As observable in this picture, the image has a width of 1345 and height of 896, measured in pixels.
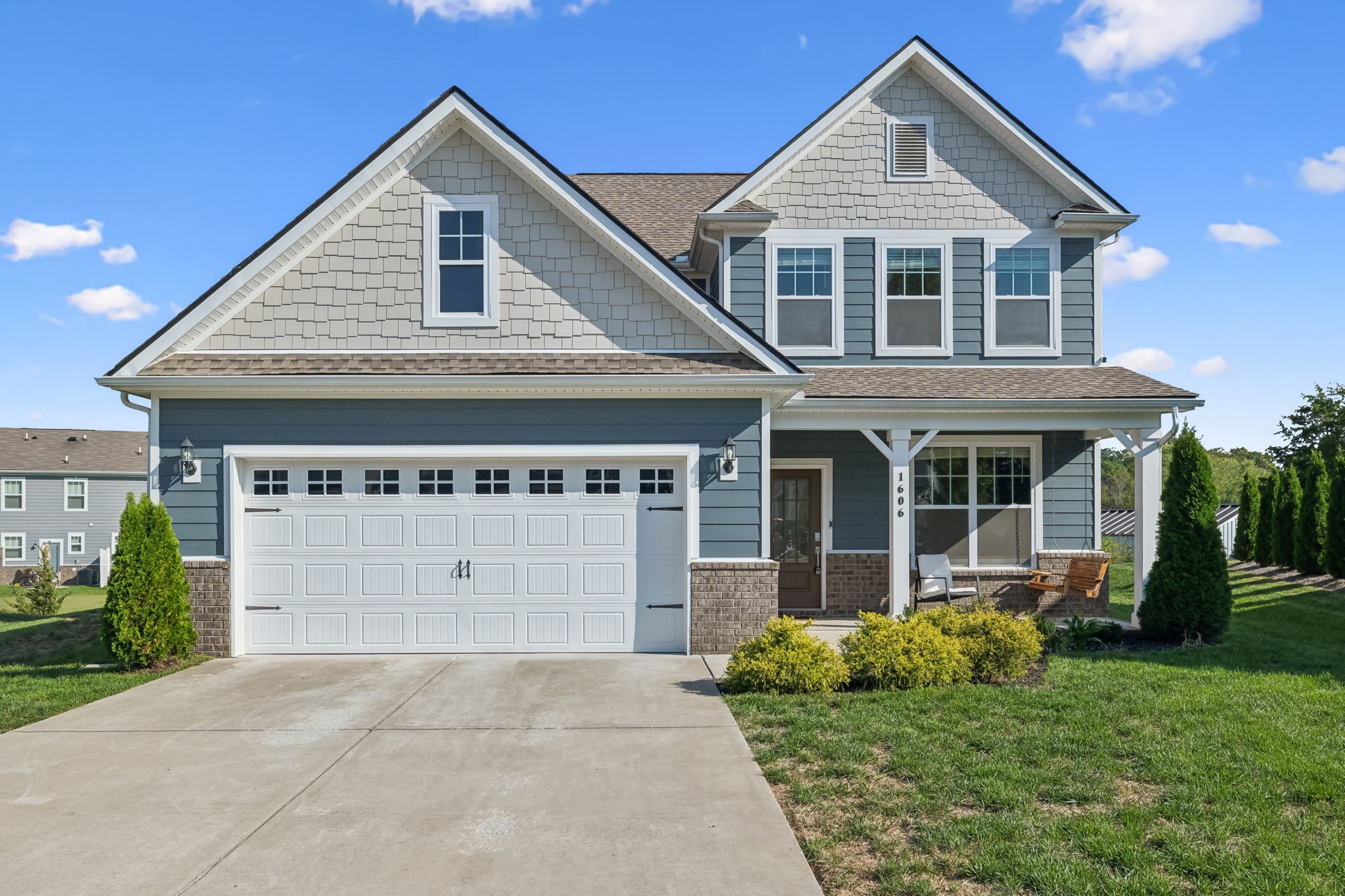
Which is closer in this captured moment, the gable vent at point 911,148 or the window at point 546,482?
the window at point 546,482

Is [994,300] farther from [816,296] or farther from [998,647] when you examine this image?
[998,647]

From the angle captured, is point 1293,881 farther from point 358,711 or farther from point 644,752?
point 358,711

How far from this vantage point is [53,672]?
9.66m

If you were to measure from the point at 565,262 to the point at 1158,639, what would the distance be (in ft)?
27.0

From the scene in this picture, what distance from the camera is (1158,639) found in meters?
10.7

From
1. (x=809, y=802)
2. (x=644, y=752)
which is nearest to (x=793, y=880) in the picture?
(x=809, y=802)

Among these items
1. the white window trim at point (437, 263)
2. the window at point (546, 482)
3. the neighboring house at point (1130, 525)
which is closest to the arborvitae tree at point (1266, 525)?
the neighboring house at point (1130, 525)

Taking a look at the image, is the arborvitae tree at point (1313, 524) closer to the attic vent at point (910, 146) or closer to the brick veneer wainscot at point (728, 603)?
the attic vent at point (910, 146)

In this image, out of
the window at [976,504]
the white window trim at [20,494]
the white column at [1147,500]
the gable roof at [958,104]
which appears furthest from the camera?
the white window trim at [20,494]

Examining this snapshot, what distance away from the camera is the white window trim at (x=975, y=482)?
43.2 ft

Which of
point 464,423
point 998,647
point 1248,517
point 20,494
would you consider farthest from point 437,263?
point 20,494

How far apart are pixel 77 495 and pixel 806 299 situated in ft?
114

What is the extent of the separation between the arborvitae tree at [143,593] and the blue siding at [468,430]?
2.03ft

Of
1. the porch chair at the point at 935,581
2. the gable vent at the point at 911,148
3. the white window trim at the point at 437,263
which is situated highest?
the gable vent at the point at 911,148
